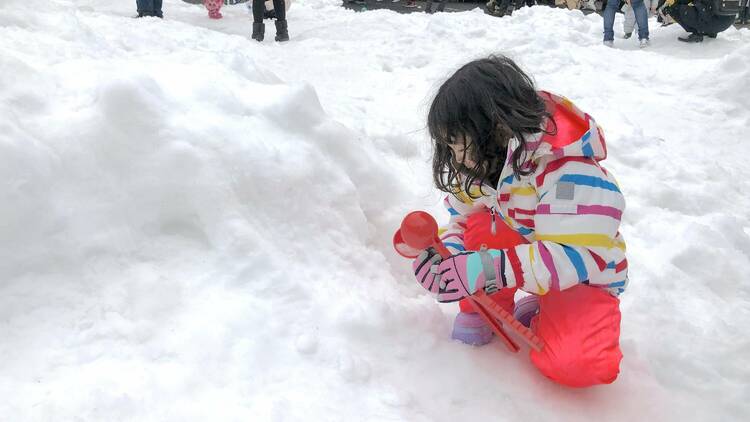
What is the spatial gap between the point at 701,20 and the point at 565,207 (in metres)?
6.02

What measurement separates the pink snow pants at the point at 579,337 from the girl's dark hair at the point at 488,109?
38 centimetres

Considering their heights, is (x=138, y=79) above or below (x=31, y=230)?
above

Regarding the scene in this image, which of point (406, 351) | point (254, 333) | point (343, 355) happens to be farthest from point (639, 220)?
point (254, 333)

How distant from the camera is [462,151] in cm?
147

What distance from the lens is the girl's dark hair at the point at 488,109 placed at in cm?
140

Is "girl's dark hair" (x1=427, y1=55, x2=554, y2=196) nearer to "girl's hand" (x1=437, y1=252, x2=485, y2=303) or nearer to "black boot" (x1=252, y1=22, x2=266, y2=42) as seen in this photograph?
"girl's hand" (x1=437, y1=252, x2=485, y2=303)

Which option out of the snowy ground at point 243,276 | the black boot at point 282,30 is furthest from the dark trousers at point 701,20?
the snowy ground at point 243,276

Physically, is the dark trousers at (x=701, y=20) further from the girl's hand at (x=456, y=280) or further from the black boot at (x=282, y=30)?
the girl's hand at (x=456, y=280)

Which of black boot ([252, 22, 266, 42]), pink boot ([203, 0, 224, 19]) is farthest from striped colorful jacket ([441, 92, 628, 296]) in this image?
pink boot ([203, 0, 224, 19])

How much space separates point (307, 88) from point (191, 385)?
47.7 inches

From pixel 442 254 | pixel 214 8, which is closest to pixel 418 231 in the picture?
pixel 442 254

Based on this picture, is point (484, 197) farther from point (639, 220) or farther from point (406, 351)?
point (639, 220)

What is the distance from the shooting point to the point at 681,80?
4.70 m

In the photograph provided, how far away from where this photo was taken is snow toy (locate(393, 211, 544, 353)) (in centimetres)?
160
